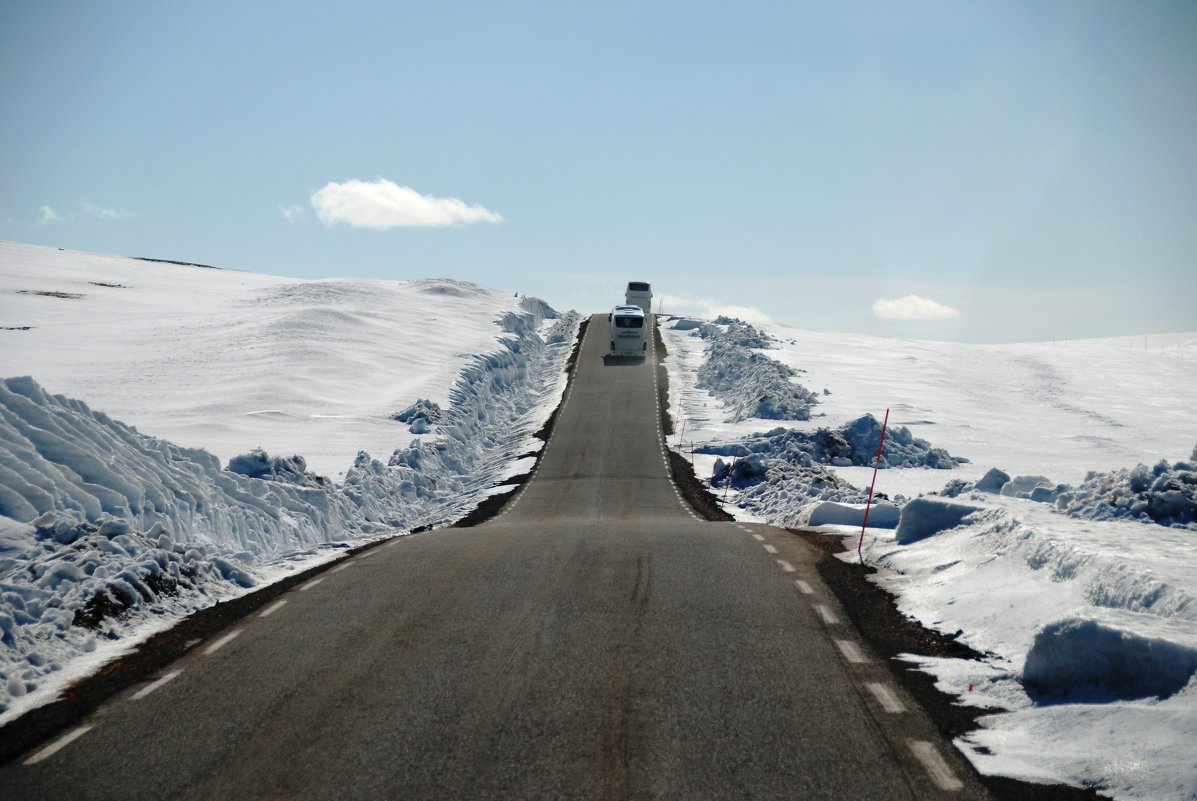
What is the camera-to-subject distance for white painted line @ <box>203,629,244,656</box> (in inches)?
349

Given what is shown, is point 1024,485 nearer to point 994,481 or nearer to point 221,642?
point 994,481

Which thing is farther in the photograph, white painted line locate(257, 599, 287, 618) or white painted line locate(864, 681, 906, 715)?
white painted line locate(257, 599, 287, 618)

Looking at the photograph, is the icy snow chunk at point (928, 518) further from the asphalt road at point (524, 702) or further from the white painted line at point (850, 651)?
the white painted line at point (850, 651)

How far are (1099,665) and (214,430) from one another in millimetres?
31725

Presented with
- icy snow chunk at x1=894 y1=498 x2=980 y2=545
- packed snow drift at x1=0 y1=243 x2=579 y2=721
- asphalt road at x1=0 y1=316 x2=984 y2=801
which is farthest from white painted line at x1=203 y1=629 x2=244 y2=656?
icy snow chunk at x1=894 y1=498 x2=980 y2=545

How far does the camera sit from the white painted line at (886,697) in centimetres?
702

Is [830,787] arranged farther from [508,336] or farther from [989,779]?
[508,336]

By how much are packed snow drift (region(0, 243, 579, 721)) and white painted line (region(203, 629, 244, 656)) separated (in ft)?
3.03

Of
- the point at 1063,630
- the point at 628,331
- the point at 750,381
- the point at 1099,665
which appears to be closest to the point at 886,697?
the point at 1063,630

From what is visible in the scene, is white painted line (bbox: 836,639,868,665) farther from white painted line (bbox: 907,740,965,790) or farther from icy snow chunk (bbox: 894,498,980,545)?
icy snow chunk (bbox: 894,498,980,545)

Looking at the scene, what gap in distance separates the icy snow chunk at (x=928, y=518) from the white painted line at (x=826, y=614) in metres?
4.07

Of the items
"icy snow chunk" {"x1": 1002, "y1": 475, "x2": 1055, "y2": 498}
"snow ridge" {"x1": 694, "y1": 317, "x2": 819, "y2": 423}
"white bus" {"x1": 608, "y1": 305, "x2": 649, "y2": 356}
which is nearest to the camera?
"icy snow chunk" {"x1": 1002, "y1": 475, "x2": 1055, "y2": 498}

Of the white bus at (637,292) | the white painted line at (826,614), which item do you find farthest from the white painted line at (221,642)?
the white bus at (637,292)

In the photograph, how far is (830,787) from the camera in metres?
5.61
